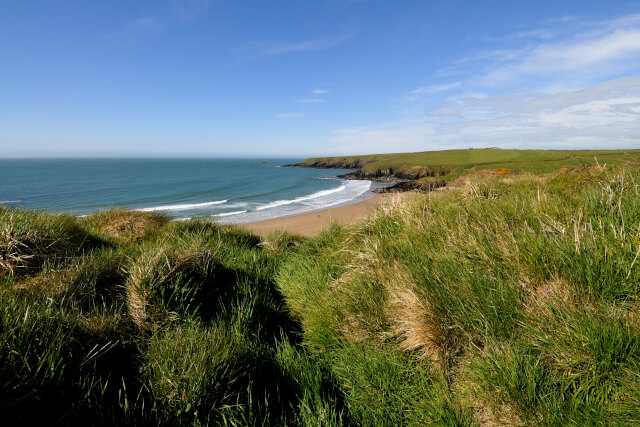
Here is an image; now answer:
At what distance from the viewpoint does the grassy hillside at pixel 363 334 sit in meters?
1.91

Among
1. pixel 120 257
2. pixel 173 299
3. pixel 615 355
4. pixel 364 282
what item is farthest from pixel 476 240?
pixel 120 257

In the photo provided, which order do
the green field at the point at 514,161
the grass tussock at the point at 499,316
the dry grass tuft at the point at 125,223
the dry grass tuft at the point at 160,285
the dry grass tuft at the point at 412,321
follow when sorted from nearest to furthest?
1. the grass tussock at the point at 499,316
2. the dry grass tuft at the point at 412,321
3. the dry grass tuft at the point at 160,285
4. the green field at the point at 514,161
5. the dry grass tuft at the point at 125,223

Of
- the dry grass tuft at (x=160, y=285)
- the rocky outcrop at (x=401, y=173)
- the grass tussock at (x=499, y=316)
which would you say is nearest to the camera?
the grass tussock at (x=499, y=316)

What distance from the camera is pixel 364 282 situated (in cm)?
354

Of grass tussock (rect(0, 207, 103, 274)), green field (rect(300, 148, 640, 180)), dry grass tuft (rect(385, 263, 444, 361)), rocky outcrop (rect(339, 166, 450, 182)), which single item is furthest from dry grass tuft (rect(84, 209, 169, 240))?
rocky outcrop (rect(339, 166, 450, 182))

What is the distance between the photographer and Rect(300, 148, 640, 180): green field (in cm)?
560

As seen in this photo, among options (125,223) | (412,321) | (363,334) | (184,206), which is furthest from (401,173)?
(412,321)

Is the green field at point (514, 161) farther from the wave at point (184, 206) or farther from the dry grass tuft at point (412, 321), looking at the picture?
the wave at point (184, 206)

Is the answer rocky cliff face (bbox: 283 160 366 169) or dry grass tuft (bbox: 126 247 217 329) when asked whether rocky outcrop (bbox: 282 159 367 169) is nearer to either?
rocky cliff face (bbox: 283 160 366 169)

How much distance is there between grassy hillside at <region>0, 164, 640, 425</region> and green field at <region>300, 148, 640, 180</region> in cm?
167

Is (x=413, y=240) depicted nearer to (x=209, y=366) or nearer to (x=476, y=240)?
(x=476, y=240)

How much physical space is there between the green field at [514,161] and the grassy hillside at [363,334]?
1.67 m

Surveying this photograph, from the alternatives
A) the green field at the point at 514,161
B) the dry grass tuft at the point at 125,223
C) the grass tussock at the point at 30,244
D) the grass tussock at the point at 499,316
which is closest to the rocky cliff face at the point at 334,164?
the green field at the point at 514,161

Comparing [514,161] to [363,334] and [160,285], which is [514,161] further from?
[160,285]
